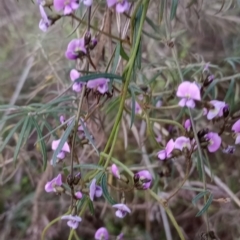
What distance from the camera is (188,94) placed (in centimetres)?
59

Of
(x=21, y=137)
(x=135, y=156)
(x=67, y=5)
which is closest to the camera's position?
(x=67, y=5)

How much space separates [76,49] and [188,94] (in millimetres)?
145

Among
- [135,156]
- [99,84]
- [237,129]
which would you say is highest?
[99,84]

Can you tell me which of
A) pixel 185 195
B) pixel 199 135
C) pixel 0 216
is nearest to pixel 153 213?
pixel 185 195

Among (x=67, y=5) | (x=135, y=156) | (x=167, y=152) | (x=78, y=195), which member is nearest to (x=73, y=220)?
(x=78, y=195)

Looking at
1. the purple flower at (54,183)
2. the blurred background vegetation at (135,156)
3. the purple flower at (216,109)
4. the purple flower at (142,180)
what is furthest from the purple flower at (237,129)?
the blurred background vegetation at (135,156)

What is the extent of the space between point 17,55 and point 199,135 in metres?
0.95

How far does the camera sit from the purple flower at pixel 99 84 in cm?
58

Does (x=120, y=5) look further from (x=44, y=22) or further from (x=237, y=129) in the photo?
(x=237, y=129)

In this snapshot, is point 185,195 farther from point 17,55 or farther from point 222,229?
point 17,55

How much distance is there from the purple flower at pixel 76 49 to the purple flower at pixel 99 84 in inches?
1.6

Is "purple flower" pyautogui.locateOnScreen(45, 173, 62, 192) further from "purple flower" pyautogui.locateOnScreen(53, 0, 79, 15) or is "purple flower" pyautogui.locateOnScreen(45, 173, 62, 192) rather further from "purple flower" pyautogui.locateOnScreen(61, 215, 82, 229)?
"purple flower" pyautogui.locateOnScreen(53, 0, 79, 15)

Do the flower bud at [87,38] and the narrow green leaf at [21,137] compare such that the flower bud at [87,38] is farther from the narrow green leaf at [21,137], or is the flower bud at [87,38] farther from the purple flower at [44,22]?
the narrow green leaf at [21,137]

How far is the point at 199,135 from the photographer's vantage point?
0.62 m
